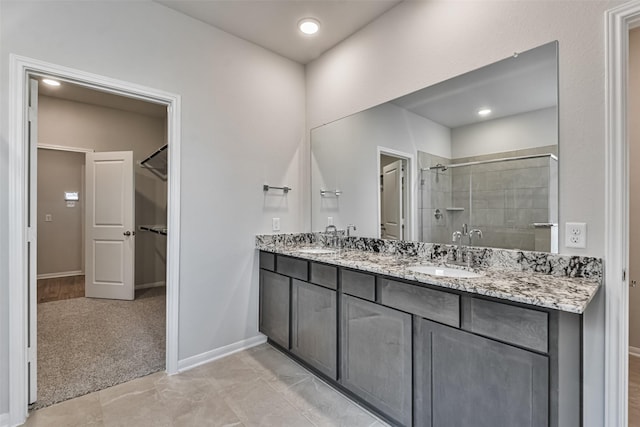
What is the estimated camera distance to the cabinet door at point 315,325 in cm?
208

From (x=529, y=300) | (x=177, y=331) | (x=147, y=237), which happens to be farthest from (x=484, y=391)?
(x=147, y=237)

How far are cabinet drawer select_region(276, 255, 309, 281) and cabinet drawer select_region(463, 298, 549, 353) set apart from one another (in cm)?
122

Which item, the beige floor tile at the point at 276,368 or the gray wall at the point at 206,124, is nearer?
the gray wall at the point at 206,124

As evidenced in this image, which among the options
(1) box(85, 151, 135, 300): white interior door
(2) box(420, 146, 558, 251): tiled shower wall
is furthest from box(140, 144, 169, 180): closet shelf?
(2) box(420, 146, 558, 251): tiled shower wall

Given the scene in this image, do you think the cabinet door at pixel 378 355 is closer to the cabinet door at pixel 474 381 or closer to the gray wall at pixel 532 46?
the cabinet door at pixel 474 381

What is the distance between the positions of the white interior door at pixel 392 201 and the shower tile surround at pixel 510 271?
9 cm

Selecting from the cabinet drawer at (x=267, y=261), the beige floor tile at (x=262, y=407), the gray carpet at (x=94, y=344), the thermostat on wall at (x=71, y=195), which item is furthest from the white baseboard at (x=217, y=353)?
the thermostat on wall at (x=71, y=195)

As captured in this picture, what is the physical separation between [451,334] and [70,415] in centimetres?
225

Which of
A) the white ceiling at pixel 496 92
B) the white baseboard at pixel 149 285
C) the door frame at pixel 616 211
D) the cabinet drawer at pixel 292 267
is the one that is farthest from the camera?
the white baseboard at pixel 149 285

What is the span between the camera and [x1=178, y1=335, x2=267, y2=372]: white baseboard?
2.41 meters

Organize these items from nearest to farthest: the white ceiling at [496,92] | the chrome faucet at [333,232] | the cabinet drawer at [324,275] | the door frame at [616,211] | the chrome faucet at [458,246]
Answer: the door frame at [616,211] < the white ceiling at [496,92] < the chrome faucet at [458,246] < the cabinet drawer at [324,275] < the chrome faucet at [333,232]

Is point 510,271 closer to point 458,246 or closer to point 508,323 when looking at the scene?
point 458,246

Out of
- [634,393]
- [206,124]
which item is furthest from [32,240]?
[634,393]

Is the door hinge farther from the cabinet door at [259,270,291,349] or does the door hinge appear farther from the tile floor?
the cabinet door at [259,270,291,349]
